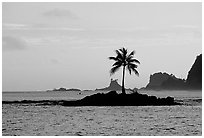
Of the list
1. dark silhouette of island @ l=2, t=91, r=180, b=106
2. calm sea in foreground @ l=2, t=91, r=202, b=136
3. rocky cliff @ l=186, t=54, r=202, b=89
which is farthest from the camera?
rocky cliff @ l=186, t=54, r=202, b=89

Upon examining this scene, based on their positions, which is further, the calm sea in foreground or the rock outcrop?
the rock outcrop

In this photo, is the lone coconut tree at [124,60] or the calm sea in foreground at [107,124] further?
the lone coconut tree at [124,60]

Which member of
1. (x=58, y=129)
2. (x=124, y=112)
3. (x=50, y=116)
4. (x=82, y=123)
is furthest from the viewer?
(x=124, y=112)

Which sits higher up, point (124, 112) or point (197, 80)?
point (197, 80)

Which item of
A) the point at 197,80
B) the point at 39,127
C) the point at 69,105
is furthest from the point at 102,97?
the point at 197,80

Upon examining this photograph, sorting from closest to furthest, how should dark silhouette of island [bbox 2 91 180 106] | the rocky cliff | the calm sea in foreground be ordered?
the calm sea in foreground, dark silhouette of island [bbox 2 91 180 106], the rocky cliff

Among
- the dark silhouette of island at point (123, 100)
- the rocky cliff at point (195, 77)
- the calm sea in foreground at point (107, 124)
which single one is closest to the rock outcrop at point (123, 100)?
the dark silhouette of island at point (123, 100)

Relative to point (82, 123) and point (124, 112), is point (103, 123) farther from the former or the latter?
point (124, 112)

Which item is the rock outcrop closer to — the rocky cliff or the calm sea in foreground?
the calm sea in foreground

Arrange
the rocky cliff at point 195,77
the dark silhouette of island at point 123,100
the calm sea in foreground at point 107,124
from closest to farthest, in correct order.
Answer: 1. the calm sea in foreground at point 107,124
2. the dark silhouette of island at point 123,100
3. the rocky cliff at point 195,77

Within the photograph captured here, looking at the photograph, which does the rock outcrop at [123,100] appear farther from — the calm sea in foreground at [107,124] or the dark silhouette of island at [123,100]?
the calm sea in foreground at [107,124]

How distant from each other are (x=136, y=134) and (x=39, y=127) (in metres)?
7.47

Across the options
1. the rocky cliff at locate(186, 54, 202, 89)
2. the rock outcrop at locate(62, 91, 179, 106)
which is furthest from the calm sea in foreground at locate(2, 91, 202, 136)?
the rocky cliff at locate(186, 54, 202, 89)

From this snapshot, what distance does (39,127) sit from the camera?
115ft
